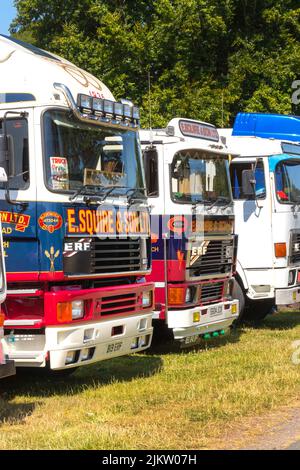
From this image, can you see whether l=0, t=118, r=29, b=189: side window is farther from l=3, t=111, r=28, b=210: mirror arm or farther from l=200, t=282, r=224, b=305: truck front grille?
l=200, t=282, r=224, b=305: truck front grille

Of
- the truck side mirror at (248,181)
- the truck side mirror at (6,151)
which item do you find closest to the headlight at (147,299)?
the truck side mirror at (6,151)

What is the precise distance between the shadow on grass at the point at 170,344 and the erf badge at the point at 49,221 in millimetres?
3313

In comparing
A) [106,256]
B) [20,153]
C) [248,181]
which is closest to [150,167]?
[106,256]

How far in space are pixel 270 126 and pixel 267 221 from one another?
2.39m

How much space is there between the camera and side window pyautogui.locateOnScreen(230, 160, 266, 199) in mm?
12633

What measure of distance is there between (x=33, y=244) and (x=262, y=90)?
580 inches

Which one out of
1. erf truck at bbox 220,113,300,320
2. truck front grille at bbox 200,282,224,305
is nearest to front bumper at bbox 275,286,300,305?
erf truck at bbox 220,113,300,320

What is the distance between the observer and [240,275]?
12875 mm

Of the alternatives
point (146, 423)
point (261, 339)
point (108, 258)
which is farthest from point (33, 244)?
point (261, 339)

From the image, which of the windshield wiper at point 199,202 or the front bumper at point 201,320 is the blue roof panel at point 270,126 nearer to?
the windshield wiper at point 199,202

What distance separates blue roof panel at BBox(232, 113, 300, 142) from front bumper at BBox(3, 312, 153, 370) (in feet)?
22.5

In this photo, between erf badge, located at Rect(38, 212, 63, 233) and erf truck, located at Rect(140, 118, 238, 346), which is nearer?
erf badge, located at Rect(38, 212, 63, 233)

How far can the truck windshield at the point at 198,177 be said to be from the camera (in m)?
10.3

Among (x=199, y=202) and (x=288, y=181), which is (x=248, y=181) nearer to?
(x=288, y=181)
